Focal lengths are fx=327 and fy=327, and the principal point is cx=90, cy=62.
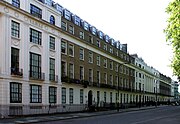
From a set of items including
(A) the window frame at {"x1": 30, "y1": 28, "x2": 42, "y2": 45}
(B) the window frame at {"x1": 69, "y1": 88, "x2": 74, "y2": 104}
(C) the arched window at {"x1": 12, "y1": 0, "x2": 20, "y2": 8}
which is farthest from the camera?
(B) the window frame at {"x1": 69, "y1": 88, "x2": 74, "y2": 104}

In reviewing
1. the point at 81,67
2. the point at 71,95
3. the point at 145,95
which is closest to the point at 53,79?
the point at 71,95

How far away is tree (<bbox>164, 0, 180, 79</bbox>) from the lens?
96.3 ft

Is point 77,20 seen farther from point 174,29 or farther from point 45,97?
point 174,29

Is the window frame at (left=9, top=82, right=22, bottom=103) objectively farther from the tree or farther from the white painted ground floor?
the tree


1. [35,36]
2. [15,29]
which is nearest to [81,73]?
[35,36]

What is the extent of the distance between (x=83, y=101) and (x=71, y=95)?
14.9 ft

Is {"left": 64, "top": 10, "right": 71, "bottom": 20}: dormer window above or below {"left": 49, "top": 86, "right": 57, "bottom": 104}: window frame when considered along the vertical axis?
above

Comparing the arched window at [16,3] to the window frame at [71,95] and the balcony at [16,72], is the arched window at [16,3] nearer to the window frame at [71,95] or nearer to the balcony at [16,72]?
the balcony at [16,72]

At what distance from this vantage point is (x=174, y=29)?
30797 millimetres

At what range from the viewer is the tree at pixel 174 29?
1155 inches

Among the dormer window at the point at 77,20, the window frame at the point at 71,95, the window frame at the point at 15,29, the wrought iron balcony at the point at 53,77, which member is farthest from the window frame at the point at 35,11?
the window frame at the point at 71,95

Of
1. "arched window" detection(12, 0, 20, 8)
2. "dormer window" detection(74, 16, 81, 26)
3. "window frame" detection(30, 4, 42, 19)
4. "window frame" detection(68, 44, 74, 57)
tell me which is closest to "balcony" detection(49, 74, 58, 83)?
"window frame" detection(68, 44, 74, 57)

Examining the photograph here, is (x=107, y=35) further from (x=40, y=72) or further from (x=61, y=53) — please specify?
(x=40, y=72)

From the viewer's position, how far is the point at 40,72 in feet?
129
